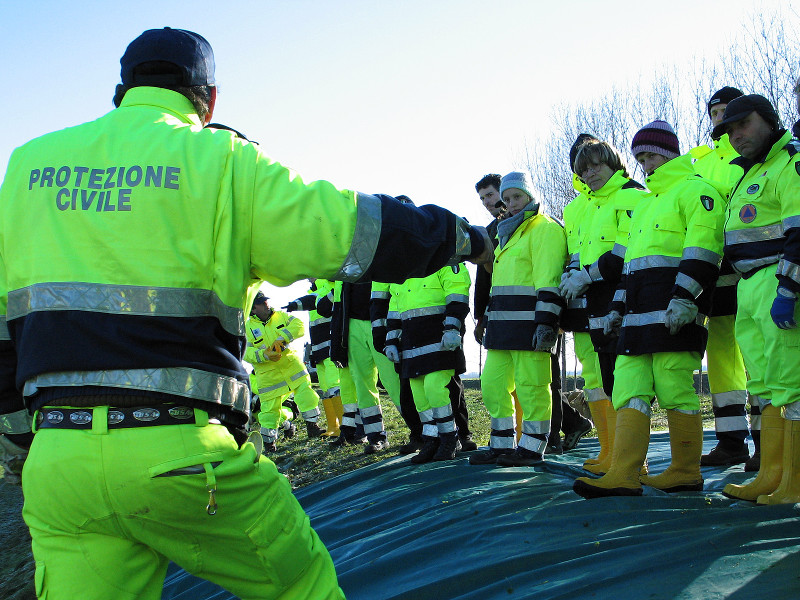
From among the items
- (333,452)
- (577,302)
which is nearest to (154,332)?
(577,302)

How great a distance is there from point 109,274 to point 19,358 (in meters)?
0.37

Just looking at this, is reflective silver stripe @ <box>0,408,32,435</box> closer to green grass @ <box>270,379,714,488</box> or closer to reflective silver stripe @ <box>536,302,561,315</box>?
reflective silver stripe @ <box>536,302,561,315</box>

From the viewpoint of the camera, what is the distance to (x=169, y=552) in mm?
1942

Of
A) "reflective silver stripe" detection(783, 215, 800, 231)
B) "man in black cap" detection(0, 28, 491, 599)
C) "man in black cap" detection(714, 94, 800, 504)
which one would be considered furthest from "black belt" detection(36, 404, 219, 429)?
"reflective silver stripe" detection(783, 215, 800, 231)

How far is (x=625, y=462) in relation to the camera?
163 inches

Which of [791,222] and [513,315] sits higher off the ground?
[791,222]

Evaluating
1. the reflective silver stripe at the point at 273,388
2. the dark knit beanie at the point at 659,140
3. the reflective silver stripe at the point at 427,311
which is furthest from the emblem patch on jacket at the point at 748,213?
the reflective silver stripe at the point at 273,388

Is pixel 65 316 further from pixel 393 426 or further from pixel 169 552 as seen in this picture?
pixel 393 426

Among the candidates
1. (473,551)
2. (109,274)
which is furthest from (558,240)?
(109,274)

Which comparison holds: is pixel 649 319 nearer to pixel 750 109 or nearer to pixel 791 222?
pixel 791 222

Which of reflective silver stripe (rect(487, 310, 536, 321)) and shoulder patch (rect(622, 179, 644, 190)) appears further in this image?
reflective silver stripe (rect(487, 310, 536, 321))

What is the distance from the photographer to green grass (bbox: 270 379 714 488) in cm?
765

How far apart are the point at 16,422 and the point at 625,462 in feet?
9.97

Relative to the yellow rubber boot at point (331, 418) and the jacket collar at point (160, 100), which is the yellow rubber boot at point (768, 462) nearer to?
the jacket collar at point (160, 100)
